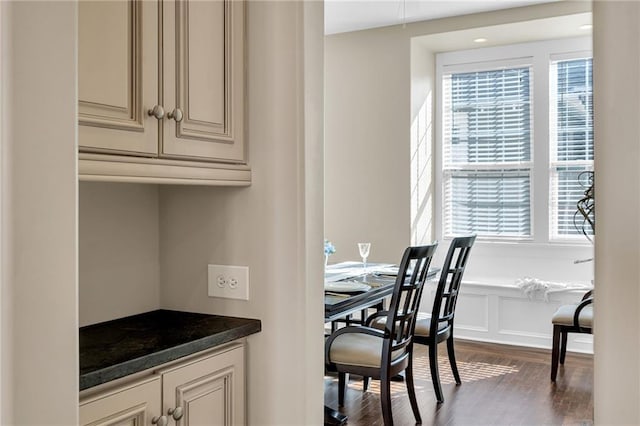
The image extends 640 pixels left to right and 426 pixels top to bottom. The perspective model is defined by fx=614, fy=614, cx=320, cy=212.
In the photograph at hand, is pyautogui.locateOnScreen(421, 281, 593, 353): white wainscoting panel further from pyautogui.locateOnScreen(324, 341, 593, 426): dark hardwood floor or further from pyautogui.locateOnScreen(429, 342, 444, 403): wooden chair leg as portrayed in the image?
pyautogui.locateOnScreen(429, 342, 444, 403): wooden chair leg

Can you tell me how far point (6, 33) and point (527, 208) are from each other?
5.26 metres

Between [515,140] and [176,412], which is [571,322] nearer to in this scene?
[515,140]

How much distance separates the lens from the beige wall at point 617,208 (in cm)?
131

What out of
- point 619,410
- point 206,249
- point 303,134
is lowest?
point 619,410

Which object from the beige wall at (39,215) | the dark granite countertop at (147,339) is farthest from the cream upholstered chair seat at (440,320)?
the beige wall at (39,215)

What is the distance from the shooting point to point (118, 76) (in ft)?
4.77

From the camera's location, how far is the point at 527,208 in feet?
18.4

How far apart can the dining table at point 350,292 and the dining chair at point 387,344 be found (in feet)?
0.51

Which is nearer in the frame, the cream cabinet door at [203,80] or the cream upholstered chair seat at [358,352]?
the cream cabinet door at [203,80]

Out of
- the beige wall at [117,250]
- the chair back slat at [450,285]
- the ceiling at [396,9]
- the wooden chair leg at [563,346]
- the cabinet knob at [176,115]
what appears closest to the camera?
the cabinet knob at [176,115]

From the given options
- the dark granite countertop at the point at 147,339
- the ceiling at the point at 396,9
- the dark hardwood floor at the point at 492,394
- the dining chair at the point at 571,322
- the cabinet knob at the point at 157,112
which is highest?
the ceiling at the point at 396,9

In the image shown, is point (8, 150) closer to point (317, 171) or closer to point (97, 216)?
point (97, 216)

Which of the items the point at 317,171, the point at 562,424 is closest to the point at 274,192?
the point at 317,171

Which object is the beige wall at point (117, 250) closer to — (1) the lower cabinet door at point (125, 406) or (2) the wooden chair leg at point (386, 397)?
(1) the lower cabinet door at point (125, 406)
